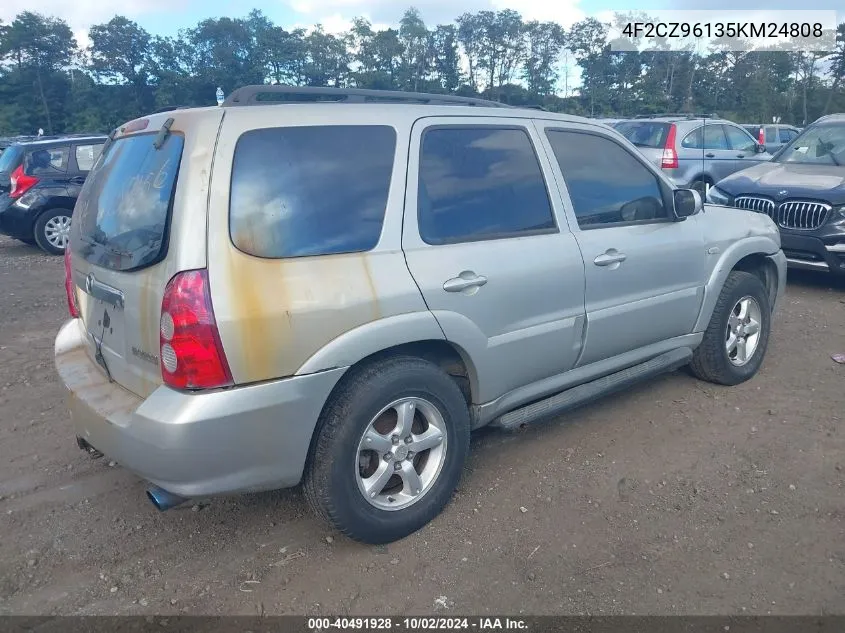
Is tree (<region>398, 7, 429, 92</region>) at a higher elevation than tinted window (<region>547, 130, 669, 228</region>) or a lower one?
higher

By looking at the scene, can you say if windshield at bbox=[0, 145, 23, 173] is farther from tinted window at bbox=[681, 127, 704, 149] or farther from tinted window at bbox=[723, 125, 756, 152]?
tinted window at bbox=[723, 125, 756, 152]

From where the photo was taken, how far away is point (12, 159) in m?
10.2

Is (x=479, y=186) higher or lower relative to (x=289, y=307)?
higher

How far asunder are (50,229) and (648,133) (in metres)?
9.59

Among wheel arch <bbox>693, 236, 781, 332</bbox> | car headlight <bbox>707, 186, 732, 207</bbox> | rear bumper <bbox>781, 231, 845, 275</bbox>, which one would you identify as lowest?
rear bumper <bbox>781, 231, 845, 275</bbox>

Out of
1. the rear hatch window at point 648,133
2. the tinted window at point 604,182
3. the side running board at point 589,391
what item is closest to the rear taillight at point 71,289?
the side running board at point 589,391

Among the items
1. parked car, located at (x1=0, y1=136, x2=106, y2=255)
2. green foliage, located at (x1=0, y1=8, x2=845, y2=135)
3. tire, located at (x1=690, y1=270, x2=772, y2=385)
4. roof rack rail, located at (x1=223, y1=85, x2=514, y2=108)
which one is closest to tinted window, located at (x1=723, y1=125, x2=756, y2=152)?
tire, located at (x1=690, y1=270, x2=772, y2=385)

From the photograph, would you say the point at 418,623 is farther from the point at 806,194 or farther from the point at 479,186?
the point at 806,194

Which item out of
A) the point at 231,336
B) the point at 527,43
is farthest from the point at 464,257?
the point at 527,43

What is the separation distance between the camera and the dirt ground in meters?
2.66

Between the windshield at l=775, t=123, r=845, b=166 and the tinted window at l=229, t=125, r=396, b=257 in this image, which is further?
the windshield at l=775, t=123, r=845, b=166

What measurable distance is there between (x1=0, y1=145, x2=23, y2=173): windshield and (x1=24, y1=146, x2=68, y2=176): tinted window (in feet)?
0.48

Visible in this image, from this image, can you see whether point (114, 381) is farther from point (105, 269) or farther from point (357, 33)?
point (357, 33)

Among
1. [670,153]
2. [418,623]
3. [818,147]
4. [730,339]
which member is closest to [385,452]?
[418,623]
